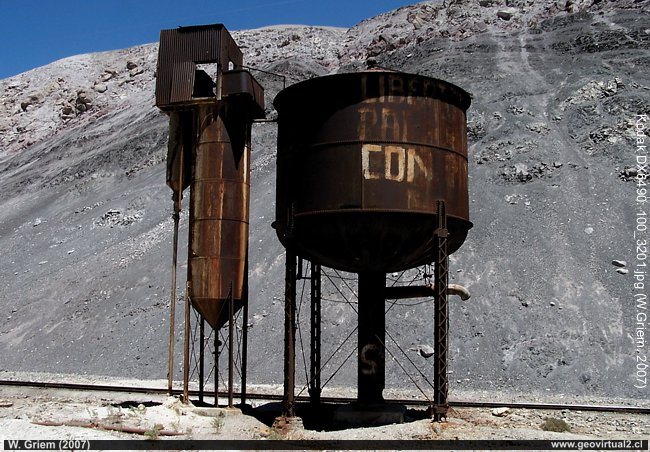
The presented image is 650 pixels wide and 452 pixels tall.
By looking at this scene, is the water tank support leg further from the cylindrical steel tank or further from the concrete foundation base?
the cylindrical steel tank

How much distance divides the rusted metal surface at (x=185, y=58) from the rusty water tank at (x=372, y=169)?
3.92 metres

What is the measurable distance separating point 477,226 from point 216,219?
1578 cm

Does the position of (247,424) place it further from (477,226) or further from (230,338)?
(477,226)

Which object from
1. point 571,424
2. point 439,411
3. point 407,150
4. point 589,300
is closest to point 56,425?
point 439,411

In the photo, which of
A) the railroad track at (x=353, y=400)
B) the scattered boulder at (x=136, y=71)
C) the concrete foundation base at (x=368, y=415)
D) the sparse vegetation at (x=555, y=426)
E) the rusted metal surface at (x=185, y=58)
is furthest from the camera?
the scattered boulder at (x=136, y=71)

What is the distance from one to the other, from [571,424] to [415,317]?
10.5m

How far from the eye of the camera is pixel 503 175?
111 ft

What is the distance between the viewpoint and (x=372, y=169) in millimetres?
14445

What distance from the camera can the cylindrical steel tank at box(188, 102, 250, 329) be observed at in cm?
1744

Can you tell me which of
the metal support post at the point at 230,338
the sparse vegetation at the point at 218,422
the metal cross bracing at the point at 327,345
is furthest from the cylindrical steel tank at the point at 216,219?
the sparse vegetation at the point at 218,422

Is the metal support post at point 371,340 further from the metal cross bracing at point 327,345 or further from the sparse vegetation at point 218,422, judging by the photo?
the sparse vegetation at point 218,422

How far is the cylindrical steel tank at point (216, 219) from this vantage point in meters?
17.4

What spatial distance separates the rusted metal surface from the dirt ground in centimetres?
797

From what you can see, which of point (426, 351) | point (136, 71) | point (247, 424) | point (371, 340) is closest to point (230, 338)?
point (247, 424)
